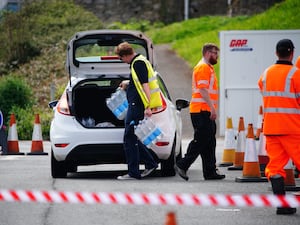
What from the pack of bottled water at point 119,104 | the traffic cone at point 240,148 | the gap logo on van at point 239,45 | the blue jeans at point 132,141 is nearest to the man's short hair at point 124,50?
the blue jeans at point 132,141

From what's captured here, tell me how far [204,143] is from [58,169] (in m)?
1.91

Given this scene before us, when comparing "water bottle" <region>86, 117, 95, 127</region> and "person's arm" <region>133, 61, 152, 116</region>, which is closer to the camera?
"person's arm" <region>133, 61, 152, 116</region>

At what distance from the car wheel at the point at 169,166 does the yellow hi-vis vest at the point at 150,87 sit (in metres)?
0.71

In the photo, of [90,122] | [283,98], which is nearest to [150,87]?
[90,122]

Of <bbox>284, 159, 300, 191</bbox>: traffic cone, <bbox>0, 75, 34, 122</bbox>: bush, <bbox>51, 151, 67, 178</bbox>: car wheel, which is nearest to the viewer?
<bbox>284, 159, 300, 191</bbox>: traffic cone

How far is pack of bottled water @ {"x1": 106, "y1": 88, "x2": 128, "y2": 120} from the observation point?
15734mm

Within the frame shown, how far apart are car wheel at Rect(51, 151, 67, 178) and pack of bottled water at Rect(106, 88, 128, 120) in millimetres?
946

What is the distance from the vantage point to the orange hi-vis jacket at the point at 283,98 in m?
12.3

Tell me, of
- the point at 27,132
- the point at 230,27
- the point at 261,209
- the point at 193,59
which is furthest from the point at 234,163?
the point at 230,27

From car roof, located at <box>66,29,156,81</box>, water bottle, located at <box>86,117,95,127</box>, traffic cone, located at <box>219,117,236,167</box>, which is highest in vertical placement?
car roof, located at <box>66,29,156,81</box>

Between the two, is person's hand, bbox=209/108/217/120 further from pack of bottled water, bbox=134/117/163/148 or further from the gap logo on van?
the gap logo on van

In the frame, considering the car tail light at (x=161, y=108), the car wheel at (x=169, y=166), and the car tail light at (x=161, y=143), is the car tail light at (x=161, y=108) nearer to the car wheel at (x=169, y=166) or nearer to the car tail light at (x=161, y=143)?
the car tail light at (x=161, y=143)

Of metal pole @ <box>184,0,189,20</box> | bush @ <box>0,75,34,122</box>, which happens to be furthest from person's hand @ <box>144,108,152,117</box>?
metal pole @ <box>184,0,189,20</box>

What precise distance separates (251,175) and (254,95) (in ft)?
40.0
